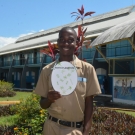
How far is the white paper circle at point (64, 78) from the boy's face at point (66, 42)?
103 mm

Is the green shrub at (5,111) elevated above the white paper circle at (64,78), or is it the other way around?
the white paper circle at (64,78)

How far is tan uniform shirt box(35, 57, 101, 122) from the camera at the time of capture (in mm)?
2383

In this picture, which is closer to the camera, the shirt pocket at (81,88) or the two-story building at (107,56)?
the shirt pocket at (81,88)

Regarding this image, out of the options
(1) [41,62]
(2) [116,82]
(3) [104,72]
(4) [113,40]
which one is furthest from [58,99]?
(1) [41,62]

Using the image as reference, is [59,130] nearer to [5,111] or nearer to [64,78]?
[64,78]

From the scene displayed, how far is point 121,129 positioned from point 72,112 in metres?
3.68

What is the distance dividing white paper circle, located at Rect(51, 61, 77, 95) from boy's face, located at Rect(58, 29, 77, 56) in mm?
103

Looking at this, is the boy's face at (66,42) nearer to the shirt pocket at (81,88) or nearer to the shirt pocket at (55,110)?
the shirt pocket at (81,88)

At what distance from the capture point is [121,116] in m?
7.61

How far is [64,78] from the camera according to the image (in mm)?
2436

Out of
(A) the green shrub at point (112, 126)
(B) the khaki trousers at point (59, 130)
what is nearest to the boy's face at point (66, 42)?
(B) the khaki trousers at point (59, 130)

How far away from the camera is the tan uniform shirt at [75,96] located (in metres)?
2.38

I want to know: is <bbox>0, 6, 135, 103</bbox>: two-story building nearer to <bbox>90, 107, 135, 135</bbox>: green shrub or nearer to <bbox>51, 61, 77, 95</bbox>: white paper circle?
<bbox>90, 107, 135, 135</bbox>: green shrub

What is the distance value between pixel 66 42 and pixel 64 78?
336mm
